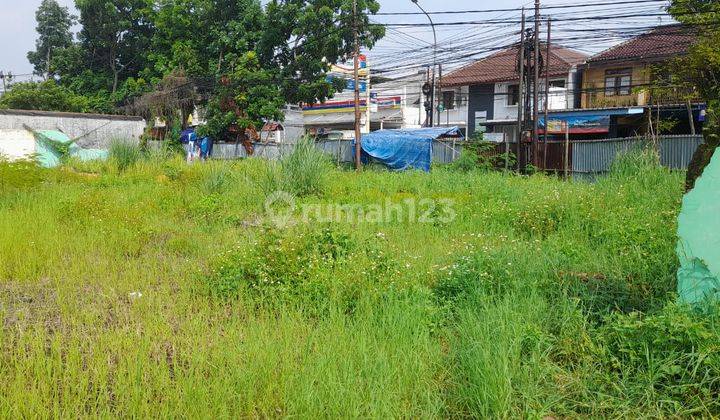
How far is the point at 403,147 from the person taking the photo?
61.1 feet

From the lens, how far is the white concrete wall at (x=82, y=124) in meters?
19.2

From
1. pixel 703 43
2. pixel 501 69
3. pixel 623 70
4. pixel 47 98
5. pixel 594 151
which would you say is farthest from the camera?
pixel 501 69

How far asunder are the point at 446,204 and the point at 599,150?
7563 millimetres

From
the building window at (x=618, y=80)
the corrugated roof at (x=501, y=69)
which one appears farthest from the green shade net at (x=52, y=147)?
the building window at (x=618, y=80)

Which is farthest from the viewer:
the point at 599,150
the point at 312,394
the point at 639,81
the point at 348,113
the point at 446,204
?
the point at 348,113

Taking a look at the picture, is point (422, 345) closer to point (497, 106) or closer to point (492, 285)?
point (492, 285)

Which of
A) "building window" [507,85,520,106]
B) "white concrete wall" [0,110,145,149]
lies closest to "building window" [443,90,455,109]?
"building window" [507,85,520,106]

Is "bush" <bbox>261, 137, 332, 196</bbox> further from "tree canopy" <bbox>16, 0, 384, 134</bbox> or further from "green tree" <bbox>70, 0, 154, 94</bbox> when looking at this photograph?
"green tree" <bbox>70, 0, 154, 94</bbox>

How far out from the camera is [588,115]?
24516mm

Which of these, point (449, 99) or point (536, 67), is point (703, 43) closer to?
point (536, 67)

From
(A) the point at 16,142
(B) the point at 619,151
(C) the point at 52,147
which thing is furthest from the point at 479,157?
(A) the point at 16,142

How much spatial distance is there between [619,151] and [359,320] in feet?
37.0

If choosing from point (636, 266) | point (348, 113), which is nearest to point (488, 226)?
point (636, 266)

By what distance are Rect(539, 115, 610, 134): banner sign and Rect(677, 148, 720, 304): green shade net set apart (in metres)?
21.8
